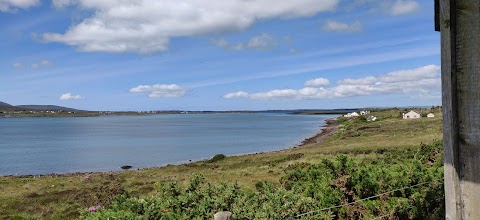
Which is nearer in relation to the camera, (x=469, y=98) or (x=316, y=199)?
(x=469, y=98)

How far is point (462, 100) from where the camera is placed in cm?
313

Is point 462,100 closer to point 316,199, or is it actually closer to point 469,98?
point 469,98

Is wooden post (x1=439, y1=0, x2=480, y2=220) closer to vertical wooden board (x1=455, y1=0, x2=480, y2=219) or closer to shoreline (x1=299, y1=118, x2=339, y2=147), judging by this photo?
vertical wooden board (x1=455, y1=0, x2=480, y2=219)

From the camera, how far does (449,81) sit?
3.18m

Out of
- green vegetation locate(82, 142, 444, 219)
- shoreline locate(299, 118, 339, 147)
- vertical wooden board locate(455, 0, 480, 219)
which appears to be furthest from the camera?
shoreline locate(299, 118, 339, 147)

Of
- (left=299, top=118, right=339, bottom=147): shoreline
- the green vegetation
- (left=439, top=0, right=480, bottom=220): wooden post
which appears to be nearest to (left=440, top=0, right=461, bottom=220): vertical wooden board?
(left=439, top=0, right=480, bottom=220): wooden post

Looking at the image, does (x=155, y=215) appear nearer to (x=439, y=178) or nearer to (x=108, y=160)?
(x=439, y=178)

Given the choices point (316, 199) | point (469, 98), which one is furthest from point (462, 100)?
point (316, 199)

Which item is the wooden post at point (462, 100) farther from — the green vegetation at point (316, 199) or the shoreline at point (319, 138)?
the shoreline at point (319, 138)

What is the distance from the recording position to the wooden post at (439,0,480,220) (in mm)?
3061

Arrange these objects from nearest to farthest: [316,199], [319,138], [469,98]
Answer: [469,98], [316,199], [319,138]

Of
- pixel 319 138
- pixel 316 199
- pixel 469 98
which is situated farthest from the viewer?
pixel 319 138

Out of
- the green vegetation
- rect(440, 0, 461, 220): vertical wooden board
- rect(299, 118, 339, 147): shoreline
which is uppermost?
rect(440, 0, 461, 220): vertical wooden board

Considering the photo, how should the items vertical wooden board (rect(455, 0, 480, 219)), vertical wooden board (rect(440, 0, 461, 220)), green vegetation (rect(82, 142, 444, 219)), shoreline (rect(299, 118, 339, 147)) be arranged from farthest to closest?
shoreline (rect(299, 118, 339, 147)) → green vegetation (rect(82, 142, 444, 219)) → vertical wooden board (rect(440, 0, 461, 220)) → vertical wooden board (rect(455, 0, 480, 219))
